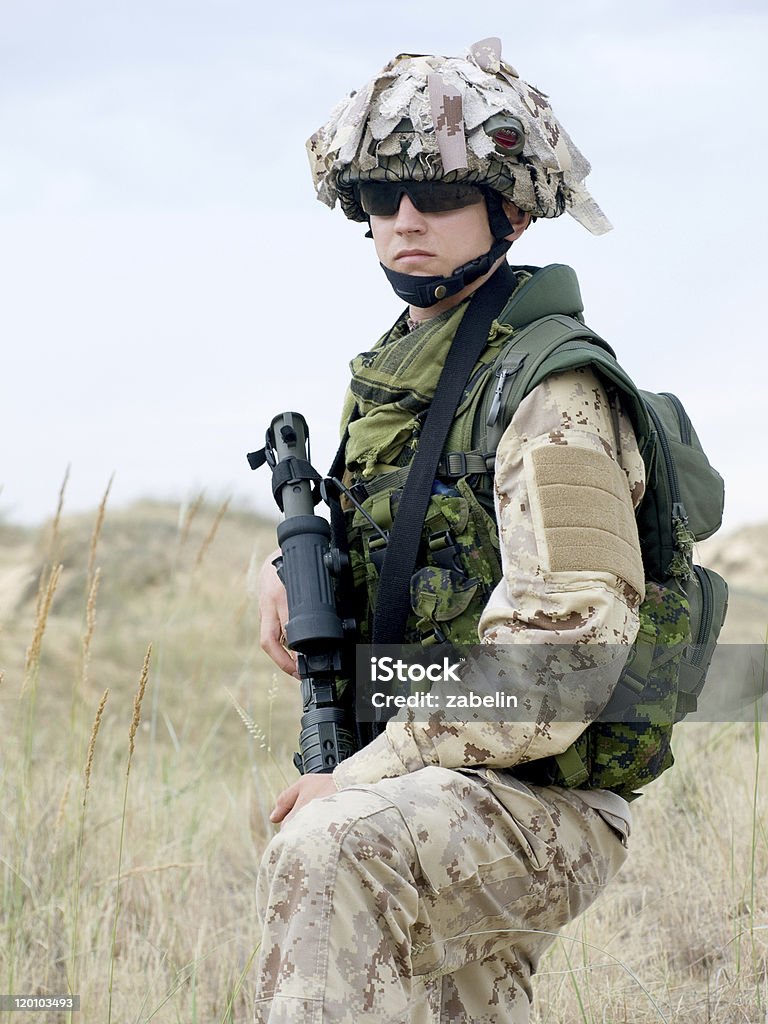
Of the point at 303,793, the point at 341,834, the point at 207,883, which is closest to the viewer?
the point at 341,834

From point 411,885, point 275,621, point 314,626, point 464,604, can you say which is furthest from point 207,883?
point 411,885

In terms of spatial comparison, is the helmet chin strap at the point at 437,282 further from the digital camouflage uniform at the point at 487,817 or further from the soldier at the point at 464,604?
the digital camouflage uniform at the point at 487,817

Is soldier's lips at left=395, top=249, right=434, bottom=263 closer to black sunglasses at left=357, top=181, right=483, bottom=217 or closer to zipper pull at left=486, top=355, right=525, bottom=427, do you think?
black sunglasses at left=357, top=181, right=483, bottom=217

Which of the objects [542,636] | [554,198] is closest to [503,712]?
[542,636]

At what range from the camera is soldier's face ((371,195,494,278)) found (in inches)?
99.7

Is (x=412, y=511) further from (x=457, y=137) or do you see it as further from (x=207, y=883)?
(x=207, y=883)

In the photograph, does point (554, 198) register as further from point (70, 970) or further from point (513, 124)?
point (70, 970)

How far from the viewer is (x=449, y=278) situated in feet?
8.33

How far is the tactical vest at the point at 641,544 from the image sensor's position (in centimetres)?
221

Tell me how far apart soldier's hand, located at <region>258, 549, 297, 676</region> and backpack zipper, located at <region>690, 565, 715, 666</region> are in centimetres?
90

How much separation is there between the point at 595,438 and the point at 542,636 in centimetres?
39

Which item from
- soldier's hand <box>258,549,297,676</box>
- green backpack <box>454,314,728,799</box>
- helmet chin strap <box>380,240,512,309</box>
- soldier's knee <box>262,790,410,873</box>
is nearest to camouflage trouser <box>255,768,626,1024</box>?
soldier's knee <box>262,790,410,873</box>

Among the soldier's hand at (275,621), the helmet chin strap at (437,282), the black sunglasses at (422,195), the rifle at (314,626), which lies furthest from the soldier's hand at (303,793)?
the black sunglasses at (422,195)

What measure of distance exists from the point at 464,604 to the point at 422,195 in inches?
35.9
